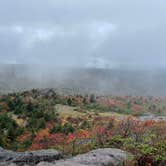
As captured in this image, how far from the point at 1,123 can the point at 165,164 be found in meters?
81.2

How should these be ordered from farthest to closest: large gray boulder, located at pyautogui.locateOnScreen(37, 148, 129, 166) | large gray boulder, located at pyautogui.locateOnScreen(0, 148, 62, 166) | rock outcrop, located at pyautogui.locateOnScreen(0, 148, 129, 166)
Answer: large gray boulder, located at pyautogui.locateOnScreen(0, 148, 62, 166) → rock outcrop, located at pyautogui.locateOnScreen(0, 148, 129, 166) → large gray boulder, located at pyautogui.locateOnScreen(37, 148, 129, 166)

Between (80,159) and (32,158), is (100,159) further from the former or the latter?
(32,158)

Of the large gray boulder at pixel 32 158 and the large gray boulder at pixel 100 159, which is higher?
the large gray boulder at pixel 100 159

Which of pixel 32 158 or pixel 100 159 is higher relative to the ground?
pixel 100 159

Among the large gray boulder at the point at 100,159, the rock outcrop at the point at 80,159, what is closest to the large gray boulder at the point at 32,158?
the rock outcrop at the point at 80,159

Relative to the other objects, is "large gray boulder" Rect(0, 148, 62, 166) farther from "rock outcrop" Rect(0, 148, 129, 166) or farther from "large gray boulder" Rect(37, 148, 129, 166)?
"large gray boulder" Rect(37, 148, 129, 166)

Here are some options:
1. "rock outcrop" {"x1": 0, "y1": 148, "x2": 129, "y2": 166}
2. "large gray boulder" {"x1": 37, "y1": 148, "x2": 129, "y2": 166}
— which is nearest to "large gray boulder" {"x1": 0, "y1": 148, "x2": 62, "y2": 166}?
"rock outcrop" {"x1": 0, "y1": 148, "x2": 129, "y2": 166}

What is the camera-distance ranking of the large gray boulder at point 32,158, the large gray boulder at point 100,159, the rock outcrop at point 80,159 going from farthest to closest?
the large gray boulder at point 32,158 < the rock outcrop at point 80,159 < the large gray boulder at point 100,159

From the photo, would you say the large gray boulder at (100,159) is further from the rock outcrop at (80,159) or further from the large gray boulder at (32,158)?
the large gray boulder at (32,158)

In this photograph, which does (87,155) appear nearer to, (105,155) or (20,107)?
(105,155)

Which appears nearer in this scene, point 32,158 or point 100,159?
point 100,159

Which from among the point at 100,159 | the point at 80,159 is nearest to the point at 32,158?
the point at 80,159

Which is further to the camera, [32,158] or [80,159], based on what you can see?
[32,158]

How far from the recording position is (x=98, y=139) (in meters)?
24.5
